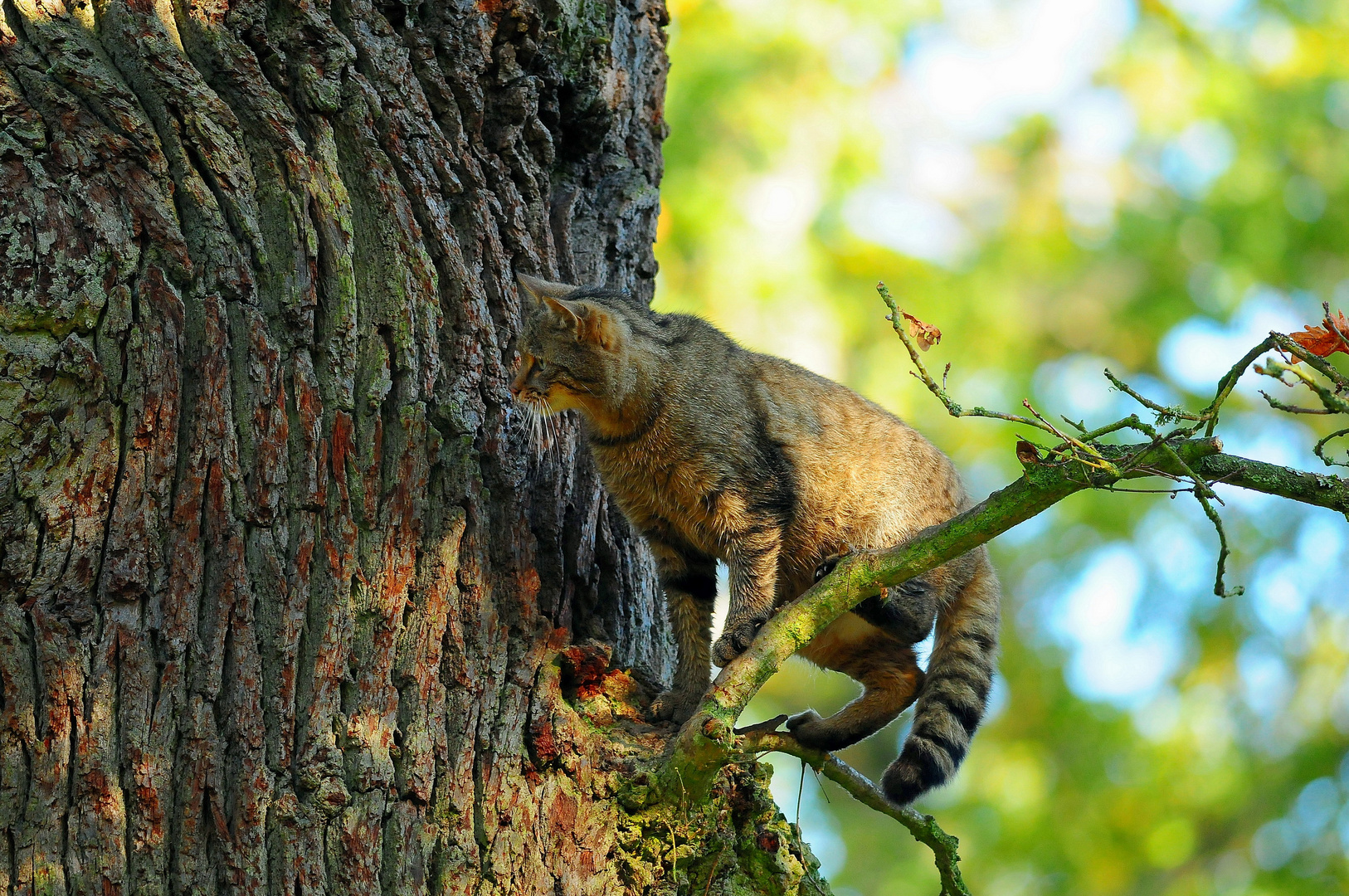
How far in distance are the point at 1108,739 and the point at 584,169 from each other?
5821 millimetres

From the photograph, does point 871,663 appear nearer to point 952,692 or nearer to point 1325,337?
point 952,692

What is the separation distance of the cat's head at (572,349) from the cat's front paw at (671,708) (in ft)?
2.82

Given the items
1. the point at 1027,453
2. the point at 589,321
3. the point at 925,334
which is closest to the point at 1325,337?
the point at 1027,453

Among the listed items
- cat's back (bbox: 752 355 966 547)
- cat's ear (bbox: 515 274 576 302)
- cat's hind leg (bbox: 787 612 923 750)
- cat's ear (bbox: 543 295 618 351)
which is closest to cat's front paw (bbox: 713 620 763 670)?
cat's hind leg (bbox: 787 612 923 750)

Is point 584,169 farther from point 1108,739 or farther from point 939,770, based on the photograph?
point 1108,739

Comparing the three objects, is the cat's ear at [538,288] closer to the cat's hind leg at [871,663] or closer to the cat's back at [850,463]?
the cat's back at [850,463]

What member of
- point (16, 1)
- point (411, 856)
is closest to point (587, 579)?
point (411, 856)

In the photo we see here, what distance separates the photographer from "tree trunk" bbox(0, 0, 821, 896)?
1.93m

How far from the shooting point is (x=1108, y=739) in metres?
7.32

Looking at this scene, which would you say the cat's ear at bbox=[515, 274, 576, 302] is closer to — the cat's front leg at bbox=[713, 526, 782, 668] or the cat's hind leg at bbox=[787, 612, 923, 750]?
the cat's front leg at bbox=[713, 526, 782, 668]

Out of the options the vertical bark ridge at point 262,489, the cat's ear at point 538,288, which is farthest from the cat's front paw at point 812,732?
the cat's ear at point 538,288

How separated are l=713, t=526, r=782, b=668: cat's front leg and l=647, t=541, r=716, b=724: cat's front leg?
3.7 inches

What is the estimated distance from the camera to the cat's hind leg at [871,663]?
3.10m

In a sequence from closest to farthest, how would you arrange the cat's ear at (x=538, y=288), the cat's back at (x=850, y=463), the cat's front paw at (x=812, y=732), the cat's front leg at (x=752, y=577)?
the cat's front paw at (x=812, y=732), the cat's ear at (x=538, y=288), the cat's front leg at (x=752, y=577), the cat's back at (x=850, y=463)
